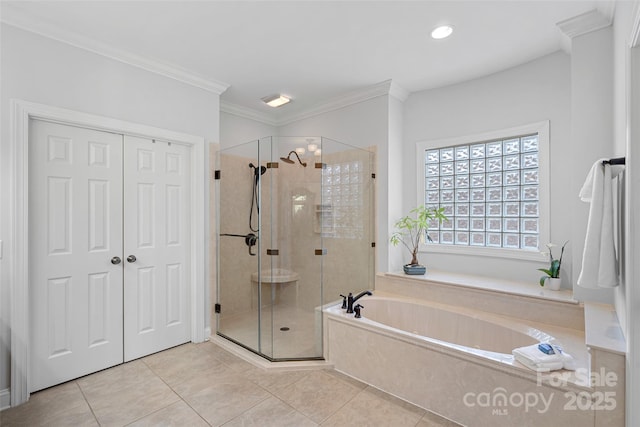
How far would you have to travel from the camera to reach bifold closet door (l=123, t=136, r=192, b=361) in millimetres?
2594

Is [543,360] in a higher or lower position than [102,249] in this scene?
lower

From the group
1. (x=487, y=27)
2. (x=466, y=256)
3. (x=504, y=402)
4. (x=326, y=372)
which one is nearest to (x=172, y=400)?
(x=326, y=372)

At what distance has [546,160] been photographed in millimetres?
2664

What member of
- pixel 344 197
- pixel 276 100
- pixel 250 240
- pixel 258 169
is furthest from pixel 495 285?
pixel 276 100

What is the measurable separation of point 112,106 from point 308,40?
5.47 feet

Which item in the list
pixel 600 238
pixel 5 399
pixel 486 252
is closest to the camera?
pixel 600 238

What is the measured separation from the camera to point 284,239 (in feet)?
9.41

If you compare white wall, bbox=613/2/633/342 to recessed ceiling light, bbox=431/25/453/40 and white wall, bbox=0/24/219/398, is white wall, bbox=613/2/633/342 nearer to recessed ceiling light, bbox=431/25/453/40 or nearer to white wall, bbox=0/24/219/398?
recessed ceiling light, bbox=431/25/453/40

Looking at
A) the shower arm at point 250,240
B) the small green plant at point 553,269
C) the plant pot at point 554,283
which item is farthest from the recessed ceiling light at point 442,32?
the shower arm at point 250,240

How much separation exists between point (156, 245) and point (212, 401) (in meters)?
1.42

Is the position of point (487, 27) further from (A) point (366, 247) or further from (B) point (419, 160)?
(A) point (366, 247)

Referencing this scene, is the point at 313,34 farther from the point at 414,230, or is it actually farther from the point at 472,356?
the point at 472,356

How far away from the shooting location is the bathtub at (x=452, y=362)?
1.62 metres

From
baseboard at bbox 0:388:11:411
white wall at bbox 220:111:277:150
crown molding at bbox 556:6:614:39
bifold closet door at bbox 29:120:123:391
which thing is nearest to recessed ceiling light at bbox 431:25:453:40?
crown molding at bbox 556:6:614:39
